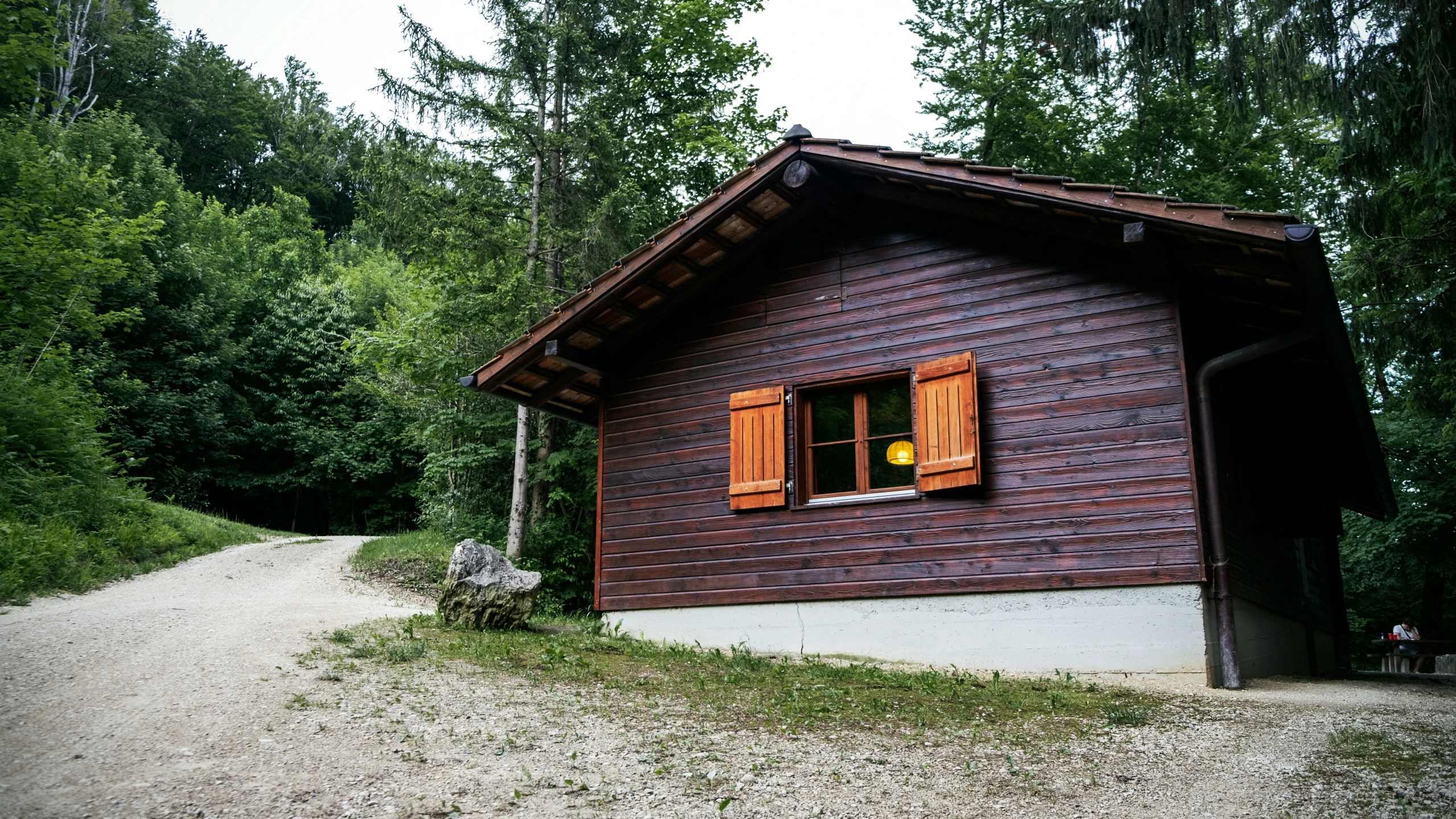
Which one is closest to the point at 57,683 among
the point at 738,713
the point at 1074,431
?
the point at 738,713

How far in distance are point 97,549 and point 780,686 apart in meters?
10.9

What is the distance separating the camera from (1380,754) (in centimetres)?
537

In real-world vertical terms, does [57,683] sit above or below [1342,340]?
below

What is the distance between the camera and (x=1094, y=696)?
7.05 metres

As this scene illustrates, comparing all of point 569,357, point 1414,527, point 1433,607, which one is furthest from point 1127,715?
point 1433,607

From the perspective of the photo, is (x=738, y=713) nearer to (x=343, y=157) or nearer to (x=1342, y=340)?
(x=1342, y=340)

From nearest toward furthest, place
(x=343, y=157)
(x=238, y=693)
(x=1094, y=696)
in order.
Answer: (x=238, y=693) → (x=1094, y=696) → (x=343, y=157)

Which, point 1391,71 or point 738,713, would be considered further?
point 1391,71

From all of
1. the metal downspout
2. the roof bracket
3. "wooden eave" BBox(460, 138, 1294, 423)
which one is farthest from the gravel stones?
the metal downspout

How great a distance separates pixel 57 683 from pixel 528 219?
12.5 meters

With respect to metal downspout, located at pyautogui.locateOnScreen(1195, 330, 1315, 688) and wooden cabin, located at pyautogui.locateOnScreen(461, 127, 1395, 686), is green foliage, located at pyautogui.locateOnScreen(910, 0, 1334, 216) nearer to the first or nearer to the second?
wooden cabin, located at pyautogui.locateOnScreen(461, 127, 1395, 686)

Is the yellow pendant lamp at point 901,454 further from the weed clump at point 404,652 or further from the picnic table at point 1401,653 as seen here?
the picnic table at point 1401,653

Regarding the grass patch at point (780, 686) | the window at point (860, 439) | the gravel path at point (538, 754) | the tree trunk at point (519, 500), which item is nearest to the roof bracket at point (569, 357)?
the window at point (860, 439)

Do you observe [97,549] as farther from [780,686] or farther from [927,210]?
[927,210]
